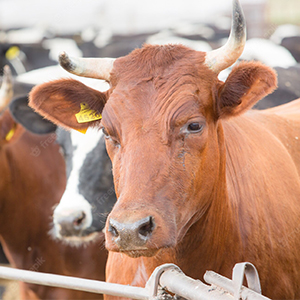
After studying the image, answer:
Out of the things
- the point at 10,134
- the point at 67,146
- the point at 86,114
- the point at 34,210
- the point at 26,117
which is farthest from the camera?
the point at 34,210

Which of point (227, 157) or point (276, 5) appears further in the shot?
point (276, 5)

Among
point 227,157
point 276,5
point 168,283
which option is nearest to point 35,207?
point 227,157

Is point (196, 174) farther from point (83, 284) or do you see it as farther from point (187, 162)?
point (83, 284)

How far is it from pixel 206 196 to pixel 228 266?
0.41 metres

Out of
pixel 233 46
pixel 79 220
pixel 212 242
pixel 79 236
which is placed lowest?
pixel 79 236

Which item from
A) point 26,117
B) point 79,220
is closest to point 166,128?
point 79,220

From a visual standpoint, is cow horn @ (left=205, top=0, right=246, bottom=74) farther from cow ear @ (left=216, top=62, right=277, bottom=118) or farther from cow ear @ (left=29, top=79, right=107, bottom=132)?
cow ear @ (left=29, top=79, right=107, bottom=132)

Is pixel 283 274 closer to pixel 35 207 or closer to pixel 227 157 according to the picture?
pixel 227 157

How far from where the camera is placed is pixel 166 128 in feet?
7.11

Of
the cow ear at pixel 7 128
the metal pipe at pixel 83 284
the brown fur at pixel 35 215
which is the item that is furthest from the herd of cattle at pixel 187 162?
the cow ear at pixel 7 128

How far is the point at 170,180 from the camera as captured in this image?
210 centimetres

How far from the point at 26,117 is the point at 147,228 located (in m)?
2.85

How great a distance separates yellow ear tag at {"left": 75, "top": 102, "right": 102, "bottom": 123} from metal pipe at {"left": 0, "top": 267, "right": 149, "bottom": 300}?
1041 mm

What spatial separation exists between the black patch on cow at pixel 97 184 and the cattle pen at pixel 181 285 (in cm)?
175
